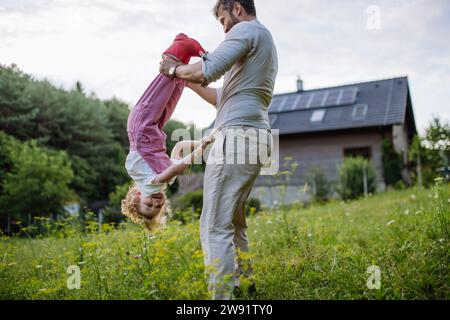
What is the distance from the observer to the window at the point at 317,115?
1836cm

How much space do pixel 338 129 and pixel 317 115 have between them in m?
1.57

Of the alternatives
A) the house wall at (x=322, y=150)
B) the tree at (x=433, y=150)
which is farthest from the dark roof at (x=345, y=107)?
the tree at (x=433, y=150)

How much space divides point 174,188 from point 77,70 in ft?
45.8

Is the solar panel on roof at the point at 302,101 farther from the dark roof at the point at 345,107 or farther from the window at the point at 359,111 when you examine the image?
the window at the point at 359,111

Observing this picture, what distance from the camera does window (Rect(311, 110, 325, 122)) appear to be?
18358 mm

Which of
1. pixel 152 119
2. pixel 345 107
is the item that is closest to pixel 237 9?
pixel 152 119

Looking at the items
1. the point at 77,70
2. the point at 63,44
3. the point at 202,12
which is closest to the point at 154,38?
the point at 202,12

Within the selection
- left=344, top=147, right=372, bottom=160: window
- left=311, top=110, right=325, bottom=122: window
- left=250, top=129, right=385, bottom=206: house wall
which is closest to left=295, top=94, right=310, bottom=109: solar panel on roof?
left=311, top=110, right=325, bottom=122: window

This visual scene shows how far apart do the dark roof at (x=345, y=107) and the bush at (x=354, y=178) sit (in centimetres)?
394

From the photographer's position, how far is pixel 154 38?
501 centimetres

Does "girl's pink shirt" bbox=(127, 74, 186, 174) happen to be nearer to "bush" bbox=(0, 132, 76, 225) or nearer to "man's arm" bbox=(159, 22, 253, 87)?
"man's arm" bbox=(159, 22, 253, 87)

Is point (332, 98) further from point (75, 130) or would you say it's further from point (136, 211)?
point (136, 211)

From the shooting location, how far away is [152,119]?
2924 mm
